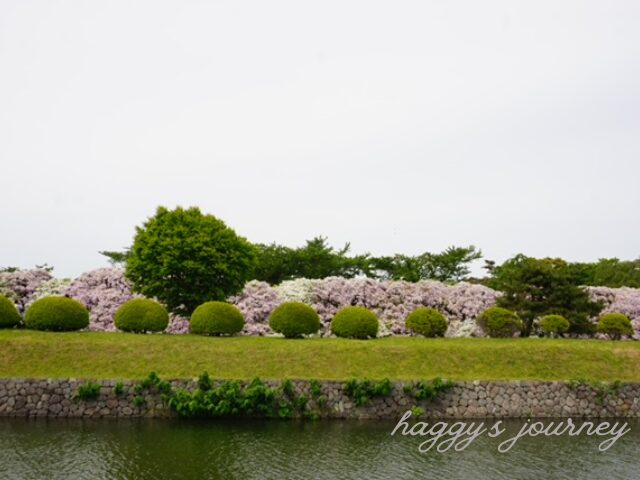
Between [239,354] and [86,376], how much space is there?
5584 millimetres

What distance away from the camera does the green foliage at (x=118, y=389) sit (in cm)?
2142

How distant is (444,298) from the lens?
38.1 meters

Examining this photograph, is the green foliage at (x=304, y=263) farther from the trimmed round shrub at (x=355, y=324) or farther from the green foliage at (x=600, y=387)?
the green foliage at (x=600, y=387)

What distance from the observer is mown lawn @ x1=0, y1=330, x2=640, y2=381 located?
76.0 ft

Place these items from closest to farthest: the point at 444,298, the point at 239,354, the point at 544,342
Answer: the point at 239,354
the point at 544,342
the point at 444,298

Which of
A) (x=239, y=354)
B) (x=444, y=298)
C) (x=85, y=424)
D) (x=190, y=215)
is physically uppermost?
(x=190, y=215)

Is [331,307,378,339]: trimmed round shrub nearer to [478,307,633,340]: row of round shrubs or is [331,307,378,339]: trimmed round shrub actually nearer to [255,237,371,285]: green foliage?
[478,307,633,340]: row of round shrubs

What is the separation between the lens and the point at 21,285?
124 ft

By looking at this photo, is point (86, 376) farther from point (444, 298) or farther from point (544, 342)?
point (444, 298)

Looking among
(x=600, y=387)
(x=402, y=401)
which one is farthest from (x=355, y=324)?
(x=600, y=387)

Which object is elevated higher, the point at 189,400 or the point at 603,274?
the point at 603,274

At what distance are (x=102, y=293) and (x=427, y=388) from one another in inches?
840

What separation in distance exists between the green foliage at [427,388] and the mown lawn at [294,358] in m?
0.55

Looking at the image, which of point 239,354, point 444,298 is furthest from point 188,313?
point 444,298
